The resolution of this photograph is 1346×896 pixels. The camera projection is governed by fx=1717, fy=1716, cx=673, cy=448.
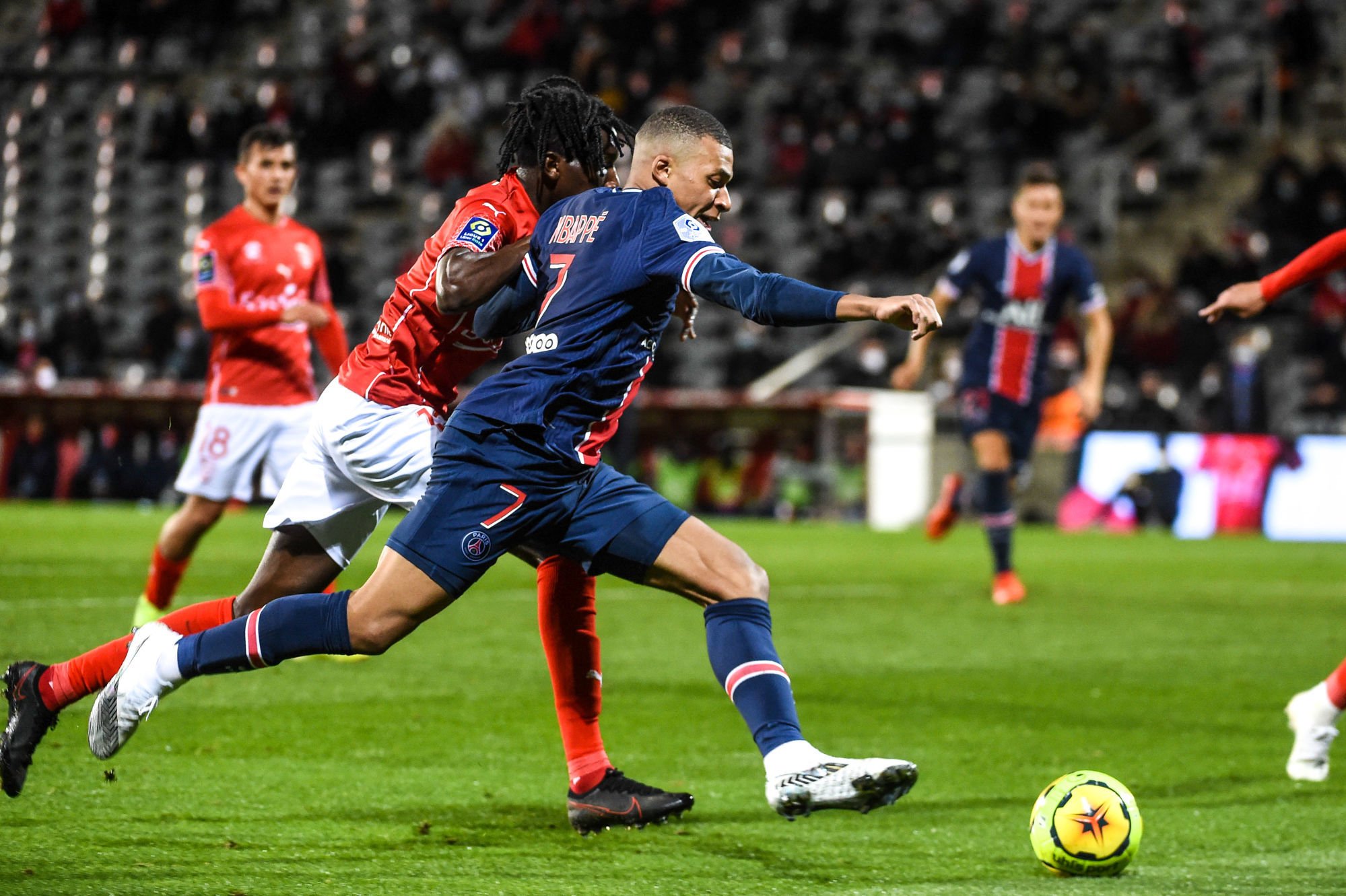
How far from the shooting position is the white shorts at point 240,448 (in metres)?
7.98

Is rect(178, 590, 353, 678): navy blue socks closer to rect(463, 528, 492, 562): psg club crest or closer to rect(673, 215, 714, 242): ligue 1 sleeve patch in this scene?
rect(463, 528, 492, 562): psg club crest

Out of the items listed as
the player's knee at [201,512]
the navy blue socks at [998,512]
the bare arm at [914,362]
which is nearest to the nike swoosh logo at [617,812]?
the player's knee at [201,512]

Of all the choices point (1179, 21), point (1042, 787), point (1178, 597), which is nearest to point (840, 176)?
point (1179, 21)

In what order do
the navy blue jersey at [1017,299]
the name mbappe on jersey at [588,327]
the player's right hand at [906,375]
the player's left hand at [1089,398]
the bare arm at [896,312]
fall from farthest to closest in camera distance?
the navy blue jersey at [1017,299] < the player's left hand at [1089,398] < the player's right hand at [906,375] < the name mbappe on jersey at [588,327] < the bare arm at [896,312]

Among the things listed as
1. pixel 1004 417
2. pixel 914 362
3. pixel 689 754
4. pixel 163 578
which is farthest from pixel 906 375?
pixel 689 754

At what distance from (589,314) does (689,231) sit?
342 mm

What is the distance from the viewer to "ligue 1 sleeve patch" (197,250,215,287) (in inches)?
314

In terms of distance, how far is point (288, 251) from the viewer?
318 inches

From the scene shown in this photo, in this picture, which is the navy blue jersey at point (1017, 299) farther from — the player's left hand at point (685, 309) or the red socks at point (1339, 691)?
the player's left hand at point (685, 309)

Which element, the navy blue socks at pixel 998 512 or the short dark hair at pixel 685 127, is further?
the navy blue socks at pixel 998 512

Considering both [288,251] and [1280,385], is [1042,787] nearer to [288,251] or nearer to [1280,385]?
[288,251]

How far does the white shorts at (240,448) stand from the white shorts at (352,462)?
2.75 m

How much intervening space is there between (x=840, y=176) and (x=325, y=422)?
18231 millimetres

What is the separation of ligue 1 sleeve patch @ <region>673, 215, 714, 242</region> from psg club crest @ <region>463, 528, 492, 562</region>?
2.89 feet
